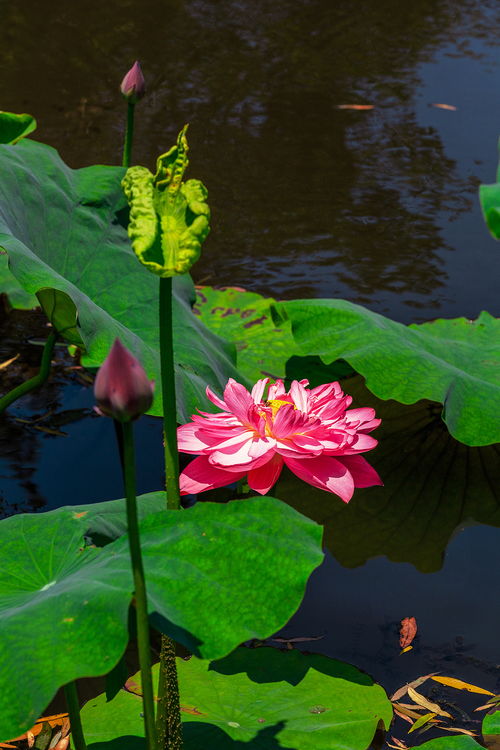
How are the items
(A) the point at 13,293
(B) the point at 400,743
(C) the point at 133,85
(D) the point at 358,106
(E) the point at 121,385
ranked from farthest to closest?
(D) the point at 358,106 < (A) the point at 13,293 < (C) the point at 133,85 < (B) the point at 400,743 < (E) the point at 121,385

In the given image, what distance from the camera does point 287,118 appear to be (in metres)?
3.11

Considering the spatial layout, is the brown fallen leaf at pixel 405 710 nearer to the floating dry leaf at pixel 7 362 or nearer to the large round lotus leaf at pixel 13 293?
the floating dry leaf at pixel 7 362

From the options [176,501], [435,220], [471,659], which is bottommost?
[471,659]

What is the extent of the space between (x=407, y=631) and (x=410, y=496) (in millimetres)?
304

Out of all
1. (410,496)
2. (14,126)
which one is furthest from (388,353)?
(14,126)

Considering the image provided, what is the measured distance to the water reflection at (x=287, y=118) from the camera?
2271 mm

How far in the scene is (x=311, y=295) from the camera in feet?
A: 6.85

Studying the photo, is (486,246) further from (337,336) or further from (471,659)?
(471,659)

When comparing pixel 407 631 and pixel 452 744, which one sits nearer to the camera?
pixel 452 744

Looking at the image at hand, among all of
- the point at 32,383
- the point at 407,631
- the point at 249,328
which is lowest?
the point at 407,631

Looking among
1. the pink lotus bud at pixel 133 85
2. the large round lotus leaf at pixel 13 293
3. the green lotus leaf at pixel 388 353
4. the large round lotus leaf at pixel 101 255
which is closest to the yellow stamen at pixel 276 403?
the large round lotus leaf at pixel 101 255

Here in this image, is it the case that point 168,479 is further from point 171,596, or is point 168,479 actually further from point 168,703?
point 168,703

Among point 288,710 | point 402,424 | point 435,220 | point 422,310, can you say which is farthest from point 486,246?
point 288,710

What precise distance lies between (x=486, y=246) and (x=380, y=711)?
61.9 inches
